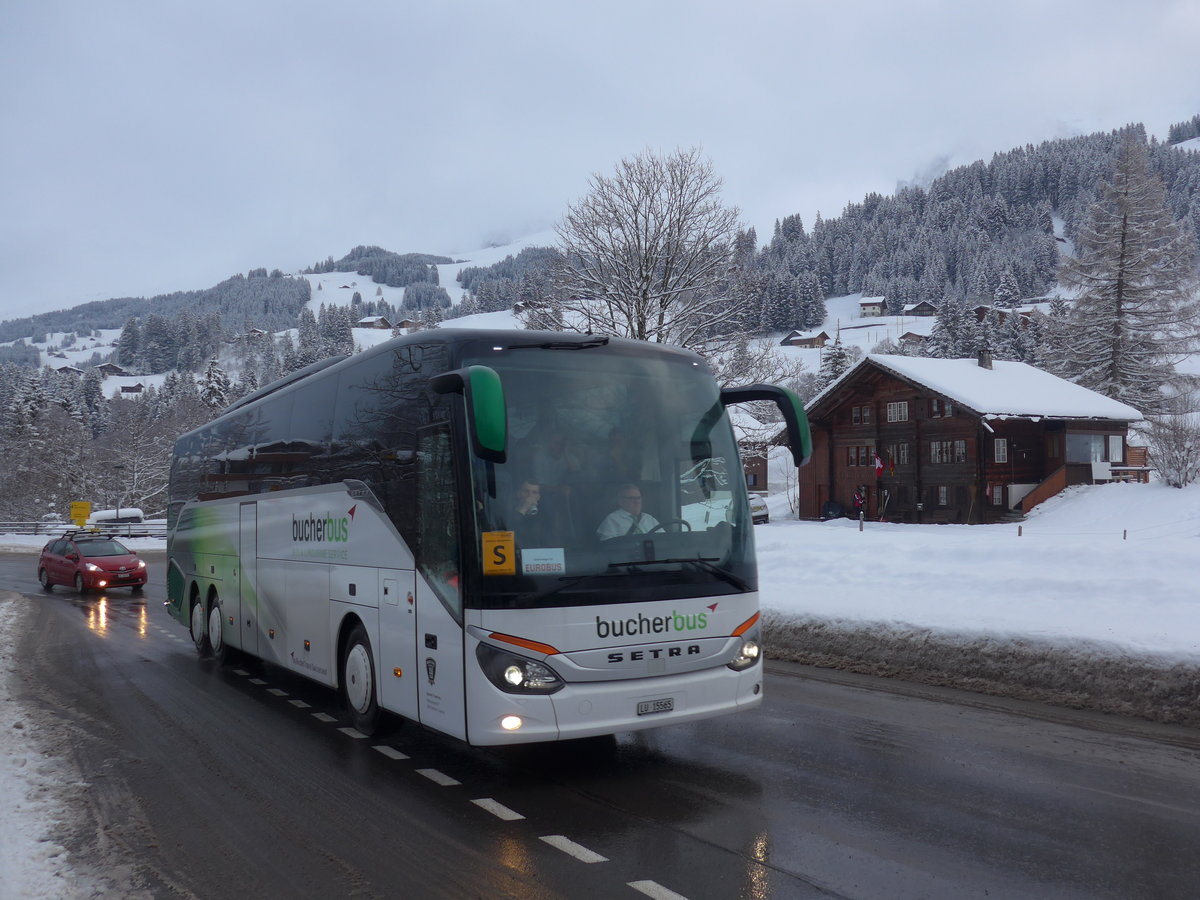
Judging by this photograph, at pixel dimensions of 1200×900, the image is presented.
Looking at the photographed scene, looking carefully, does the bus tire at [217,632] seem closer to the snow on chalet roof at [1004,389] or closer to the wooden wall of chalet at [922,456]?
the snow on chalet roof at [1004,389]

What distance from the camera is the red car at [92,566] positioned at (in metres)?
25.9

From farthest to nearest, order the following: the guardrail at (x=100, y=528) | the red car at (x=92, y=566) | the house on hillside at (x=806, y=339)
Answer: the house on hillside at (x=806, y=339)
the guardrail at (x=100, y=528)
the red car at (x=92, y=566)

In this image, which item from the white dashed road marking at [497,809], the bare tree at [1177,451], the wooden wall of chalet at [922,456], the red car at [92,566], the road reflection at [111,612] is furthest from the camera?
the wooden wall of chalet at [922,456]

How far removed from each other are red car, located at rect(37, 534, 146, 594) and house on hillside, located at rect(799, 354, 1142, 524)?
1367 inches

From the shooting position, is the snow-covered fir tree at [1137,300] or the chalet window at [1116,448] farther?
the snow-covered fir tree at [1137,300]

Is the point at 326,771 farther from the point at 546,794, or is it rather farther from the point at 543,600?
the point at 543,600

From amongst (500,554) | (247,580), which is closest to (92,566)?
(247,580)

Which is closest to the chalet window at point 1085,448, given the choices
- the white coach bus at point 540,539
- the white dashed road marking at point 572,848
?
the white coach bus at point 540,539

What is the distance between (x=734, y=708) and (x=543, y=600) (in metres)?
1.81

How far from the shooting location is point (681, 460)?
23.8 ft

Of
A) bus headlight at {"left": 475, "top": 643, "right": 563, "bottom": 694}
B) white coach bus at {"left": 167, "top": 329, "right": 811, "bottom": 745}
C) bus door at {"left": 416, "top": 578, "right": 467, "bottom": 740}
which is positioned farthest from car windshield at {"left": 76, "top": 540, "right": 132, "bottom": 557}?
bus headlight at {"left": 475, "top": 643, "right": 563, "bottom": 694}

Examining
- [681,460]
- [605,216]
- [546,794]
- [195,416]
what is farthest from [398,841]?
[195,416]

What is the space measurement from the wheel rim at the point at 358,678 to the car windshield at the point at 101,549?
2126cm

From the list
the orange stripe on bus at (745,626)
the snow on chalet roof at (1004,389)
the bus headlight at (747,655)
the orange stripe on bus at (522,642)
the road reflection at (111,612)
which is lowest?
the road reflection at (111,612)
